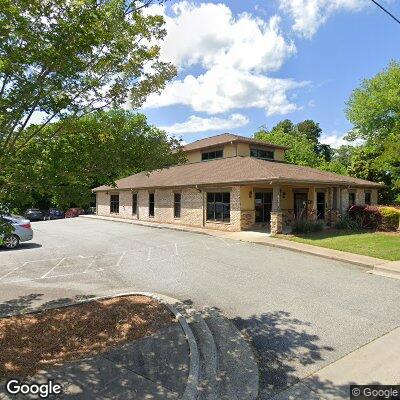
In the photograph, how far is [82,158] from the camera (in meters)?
5.89

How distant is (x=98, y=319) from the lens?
21.9ft

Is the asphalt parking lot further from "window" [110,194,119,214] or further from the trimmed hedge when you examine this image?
"window" [110,194,119,214]

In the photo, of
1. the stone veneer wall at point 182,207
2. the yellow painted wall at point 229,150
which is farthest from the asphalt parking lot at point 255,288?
the yellow painted wall at point 229,150

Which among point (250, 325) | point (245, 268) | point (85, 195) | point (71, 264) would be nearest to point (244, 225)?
point (245, 268)

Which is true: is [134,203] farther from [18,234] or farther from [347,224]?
[347,224]

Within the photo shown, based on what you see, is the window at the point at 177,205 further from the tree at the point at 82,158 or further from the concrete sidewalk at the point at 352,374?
the concrete sidewalk at the point at 352,374

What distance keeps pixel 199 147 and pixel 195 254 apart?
58.0 feet

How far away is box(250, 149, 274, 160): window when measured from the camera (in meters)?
29.4

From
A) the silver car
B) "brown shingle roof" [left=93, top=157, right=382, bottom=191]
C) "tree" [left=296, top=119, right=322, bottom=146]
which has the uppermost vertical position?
"tree" [left=296, top=119, right=322, bottom=146]

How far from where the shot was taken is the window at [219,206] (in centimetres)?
2245

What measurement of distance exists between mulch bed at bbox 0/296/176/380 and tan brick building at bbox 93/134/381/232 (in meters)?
12.7

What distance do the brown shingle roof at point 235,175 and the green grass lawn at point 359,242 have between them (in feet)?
10.2

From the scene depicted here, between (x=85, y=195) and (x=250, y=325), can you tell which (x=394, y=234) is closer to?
(x=250, y=325)

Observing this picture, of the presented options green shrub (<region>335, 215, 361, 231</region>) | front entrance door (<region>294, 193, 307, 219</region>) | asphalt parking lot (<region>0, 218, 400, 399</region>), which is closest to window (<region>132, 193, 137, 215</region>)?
front entrance door (<region>294, 193, 307, 219</region>)
